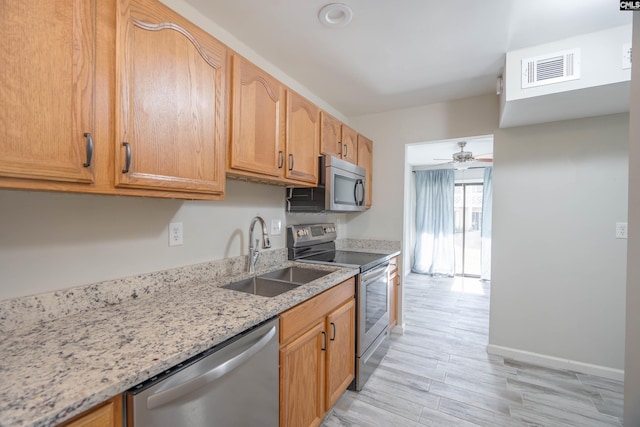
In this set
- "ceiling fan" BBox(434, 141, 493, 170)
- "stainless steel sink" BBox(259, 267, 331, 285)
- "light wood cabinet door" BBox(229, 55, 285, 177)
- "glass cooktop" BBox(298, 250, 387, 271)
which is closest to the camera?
"light wood cabinet door" BBox(229, 55, 285, 177)

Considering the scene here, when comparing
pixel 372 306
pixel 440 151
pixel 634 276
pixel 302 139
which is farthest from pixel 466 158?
pixel 634 276

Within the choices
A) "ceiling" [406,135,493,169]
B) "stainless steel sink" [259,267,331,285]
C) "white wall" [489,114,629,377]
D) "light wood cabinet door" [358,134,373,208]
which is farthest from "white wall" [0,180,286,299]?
Result: "ceiling" [406,135,493,169]

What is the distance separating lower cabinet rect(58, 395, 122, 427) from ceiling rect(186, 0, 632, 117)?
5.74ft

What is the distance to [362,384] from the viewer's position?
6.60ft

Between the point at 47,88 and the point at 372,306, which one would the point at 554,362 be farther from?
the point at 47,88

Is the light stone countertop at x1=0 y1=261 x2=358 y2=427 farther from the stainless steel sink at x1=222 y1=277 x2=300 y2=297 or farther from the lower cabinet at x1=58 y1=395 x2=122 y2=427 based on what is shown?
the stainless steel sink at x1=222 y1=277 x2=300 y2=297

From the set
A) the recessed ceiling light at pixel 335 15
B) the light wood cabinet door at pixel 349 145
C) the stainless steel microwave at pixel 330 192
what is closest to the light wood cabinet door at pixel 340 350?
the stainless steel microwave at pixel 330 192

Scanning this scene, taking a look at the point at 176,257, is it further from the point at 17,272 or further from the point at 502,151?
the point at 502,151

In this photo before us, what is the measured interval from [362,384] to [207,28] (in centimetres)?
256

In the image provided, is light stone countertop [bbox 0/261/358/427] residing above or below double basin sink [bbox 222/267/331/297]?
above

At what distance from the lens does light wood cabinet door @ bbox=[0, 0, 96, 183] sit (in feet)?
2.27

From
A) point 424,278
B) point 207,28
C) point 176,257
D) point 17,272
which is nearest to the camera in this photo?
point 17,272

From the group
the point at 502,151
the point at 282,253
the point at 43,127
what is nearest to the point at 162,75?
the point at 43,127

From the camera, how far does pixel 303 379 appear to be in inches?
54.8
